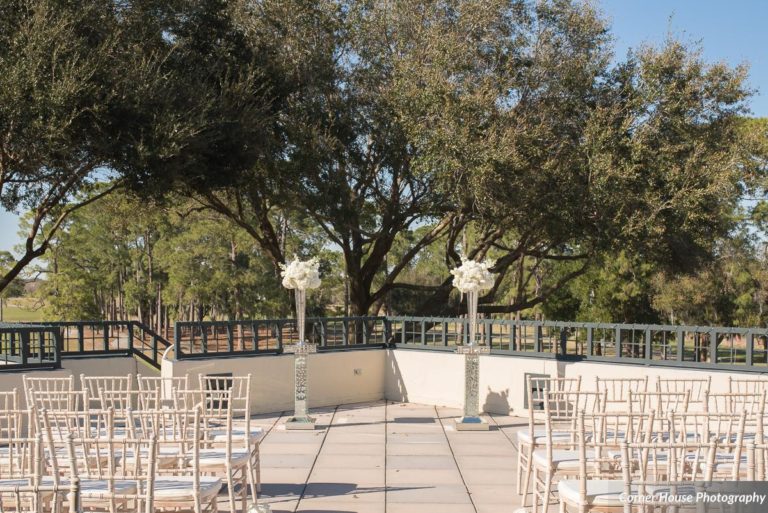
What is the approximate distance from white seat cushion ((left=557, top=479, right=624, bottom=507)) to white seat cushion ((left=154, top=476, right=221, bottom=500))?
6.35 feet

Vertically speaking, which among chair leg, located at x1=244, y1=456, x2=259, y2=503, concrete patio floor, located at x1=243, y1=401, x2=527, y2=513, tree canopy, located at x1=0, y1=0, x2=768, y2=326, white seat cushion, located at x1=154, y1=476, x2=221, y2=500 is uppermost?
tree canopy, located at x1=0, y1=0, x2=768, y2=326

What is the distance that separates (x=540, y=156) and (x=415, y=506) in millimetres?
9160

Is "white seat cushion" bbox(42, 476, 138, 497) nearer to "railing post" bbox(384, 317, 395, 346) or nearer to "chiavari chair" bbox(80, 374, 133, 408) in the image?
"chiavari chair" bbox(80, 374, 133, 408)

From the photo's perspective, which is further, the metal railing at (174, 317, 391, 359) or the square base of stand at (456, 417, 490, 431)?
the metal railing at (174, 317, 391, 359)

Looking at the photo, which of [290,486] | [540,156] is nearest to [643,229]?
[540,156]

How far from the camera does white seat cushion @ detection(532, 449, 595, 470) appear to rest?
18.2 feet

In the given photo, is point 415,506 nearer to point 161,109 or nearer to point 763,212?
point 161,109

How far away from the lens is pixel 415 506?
21.1ft

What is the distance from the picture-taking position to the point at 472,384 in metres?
10.4

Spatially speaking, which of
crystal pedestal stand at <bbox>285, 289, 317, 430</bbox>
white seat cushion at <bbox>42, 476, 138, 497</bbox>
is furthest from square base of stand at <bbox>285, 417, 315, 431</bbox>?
white seat cushion at <bbox>42, 476, 138, 497</bbox>

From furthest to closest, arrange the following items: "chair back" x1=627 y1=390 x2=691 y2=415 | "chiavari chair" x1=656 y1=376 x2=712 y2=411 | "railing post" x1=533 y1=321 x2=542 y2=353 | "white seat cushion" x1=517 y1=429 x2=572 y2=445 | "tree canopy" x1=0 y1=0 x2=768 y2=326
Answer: "tree canopy" x1=0 y1=0 x2=768 y2=326, "railing post" x1=533 y1=321 x2=542 y2=353, "white seat cushion" x1=517 y1=429 x2=572 y2=445, "chiavari chair" x1=656 y1=376 x2=712 y2=411, "chair back" x1=627 y1=390 x2=691 y2=415

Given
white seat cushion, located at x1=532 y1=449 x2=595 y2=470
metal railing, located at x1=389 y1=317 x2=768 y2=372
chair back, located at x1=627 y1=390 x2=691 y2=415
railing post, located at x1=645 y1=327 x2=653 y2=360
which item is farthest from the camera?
railing post, located at x1=645 y1=327 x2=653 y2=360

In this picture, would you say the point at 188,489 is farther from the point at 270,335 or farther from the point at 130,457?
the point at 270,335

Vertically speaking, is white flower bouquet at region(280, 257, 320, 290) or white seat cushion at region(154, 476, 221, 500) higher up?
white flower bouquet at region(280, 257, 320, 290)
